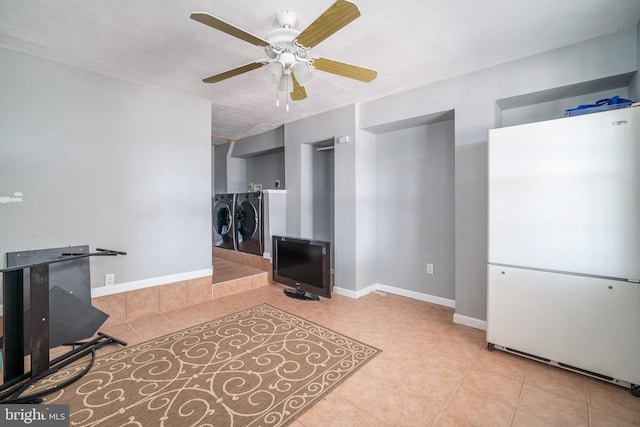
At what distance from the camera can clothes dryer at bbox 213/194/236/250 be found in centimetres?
495

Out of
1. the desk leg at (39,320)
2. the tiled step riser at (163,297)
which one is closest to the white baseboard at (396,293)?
the tiled step riser at (163,297)

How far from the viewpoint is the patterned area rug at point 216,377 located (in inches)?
61.9

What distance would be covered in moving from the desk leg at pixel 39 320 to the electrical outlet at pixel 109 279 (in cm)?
88

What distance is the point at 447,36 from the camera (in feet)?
7.01

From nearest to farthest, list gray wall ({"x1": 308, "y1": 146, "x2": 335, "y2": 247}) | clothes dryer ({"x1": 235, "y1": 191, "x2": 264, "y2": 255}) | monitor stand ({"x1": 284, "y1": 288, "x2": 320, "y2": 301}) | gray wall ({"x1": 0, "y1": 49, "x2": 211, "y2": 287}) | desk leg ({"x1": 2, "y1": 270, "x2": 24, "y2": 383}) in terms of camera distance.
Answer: desk leg ({"x1": 2, "y1": 270, "x2": 24, "y2": 383}), gray wall ({"x1": 0, "y1": 49, "x2": 211, "y2": 287}), monitor stand ({"x1": 284, "y1": 288, "x2": 320, "y2": 301}), clothes dryer ({"x1": 235, "y1": 191, "x2": 264, "y2": 255}), gray wall ({"x1": 308, "y1": 146, "x2": 335, "y2": 247})

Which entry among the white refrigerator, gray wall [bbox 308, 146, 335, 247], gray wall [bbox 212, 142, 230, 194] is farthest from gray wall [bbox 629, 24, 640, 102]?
gray wall [bbox 212, 142, 230, 194]

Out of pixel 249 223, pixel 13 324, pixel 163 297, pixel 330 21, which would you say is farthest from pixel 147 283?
pixel 330 21

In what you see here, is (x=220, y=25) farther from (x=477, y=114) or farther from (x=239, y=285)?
(x=239, y=285)

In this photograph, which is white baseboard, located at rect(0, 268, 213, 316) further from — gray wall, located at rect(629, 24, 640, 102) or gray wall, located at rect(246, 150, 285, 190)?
gray wall, located at rect(629, 24, 640, 102)

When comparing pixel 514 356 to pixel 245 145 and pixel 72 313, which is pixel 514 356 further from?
pixel 245 145

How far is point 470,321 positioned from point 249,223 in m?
3.38

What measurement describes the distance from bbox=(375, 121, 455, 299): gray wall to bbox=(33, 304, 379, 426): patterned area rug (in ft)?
4.93

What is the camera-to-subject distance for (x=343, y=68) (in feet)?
6.15

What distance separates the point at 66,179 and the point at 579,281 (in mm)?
4184
